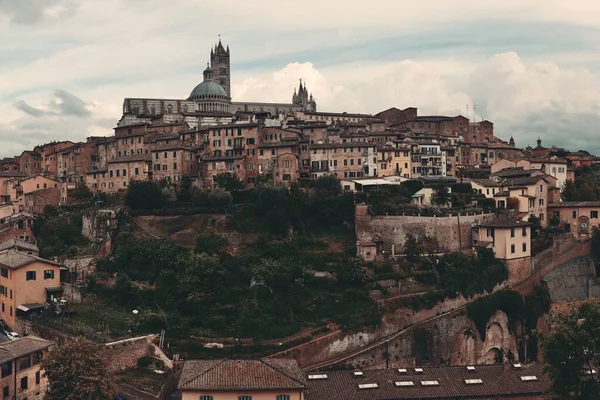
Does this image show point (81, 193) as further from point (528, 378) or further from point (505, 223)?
point (528, 378)

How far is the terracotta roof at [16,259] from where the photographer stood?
53.7 m

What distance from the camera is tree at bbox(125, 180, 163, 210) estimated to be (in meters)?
64.1

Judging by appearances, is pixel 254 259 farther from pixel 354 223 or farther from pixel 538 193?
pixel 538 193

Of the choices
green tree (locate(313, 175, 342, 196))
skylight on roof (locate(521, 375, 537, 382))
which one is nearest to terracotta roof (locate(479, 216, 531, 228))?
green tree (locate(313, 175, 342, 196))

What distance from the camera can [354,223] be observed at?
206ft

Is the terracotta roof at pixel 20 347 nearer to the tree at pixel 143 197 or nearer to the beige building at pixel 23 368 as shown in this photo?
the beige building at pixel 23 368

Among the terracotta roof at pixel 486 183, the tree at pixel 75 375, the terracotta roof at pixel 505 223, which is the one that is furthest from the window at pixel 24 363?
the terracotta roof at pixel 486 183

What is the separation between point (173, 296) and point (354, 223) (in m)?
17.1

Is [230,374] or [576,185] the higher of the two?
[576,185]

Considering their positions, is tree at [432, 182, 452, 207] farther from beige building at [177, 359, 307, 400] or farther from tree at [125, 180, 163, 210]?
beige building at [177, 359, 307, 400]

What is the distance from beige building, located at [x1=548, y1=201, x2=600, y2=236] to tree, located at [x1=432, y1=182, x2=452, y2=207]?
9.79 metres

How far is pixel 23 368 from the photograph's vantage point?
42.0 meters

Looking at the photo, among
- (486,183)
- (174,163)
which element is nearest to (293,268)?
(174,163)

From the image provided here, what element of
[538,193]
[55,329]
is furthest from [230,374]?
[538,193]
